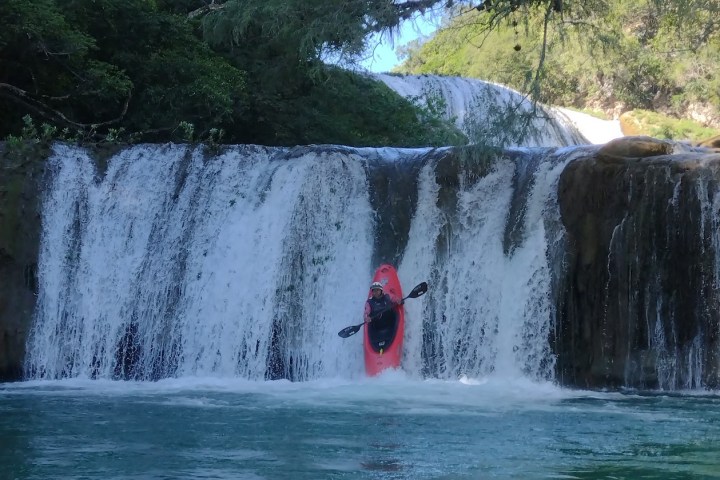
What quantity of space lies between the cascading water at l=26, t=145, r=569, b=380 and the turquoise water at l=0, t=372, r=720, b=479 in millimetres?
1218

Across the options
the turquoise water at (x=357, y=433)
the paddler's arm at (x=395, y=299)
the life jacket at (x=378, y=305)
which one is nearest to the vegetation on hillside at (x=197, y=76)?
the paddler's arm at (x=395, y=299)

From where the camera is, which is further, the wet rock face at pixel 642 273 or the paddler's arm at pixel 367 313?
the paddler's arm at pixel 367 313

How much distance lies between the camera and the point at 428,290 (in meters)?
12.6

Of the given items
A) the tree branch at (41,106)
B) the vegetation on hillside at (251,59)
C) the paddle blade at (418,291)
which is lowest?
the paddle blade at (418,291)

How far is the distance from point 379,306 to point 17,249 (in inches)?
173

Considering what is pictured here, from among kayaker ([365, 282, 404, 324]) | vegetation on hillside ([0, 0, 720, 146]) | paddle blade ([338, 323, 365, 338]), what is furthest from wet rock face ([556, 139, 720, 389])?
paddle blade ([338, 323, 365, 338])

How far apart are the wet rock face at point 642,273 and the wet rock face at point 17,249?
20.1 feet

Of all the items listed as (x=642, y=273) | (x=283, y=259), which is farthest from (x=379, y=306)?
(x=642, y=273)

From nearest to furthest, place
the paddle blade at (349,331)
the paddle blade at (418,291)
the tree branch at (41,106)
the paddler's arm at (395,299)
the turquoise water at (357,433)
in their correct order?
the turquoise water at (357,433) → the paddle blade at (349,331) → the paddle blade at (418,291) → the paddler's arm at (395,299) → the tree branch at (41,106)

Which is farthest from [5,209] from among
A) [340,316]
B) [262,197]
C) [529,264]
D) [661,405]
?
[661,405]

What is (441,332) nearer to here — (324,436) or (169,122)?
(324,436)

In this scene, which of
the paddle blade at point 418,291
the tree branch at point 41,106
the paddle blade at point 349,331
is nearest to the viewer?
the paddle blade at point 349,331

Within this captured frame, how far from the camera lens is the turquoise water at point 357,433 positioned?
21.6 ft

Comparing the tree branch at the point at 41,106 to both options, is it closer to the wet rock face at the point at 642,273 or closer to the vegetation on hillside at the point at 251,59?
the vegetation on hillside at the point at 251,59
